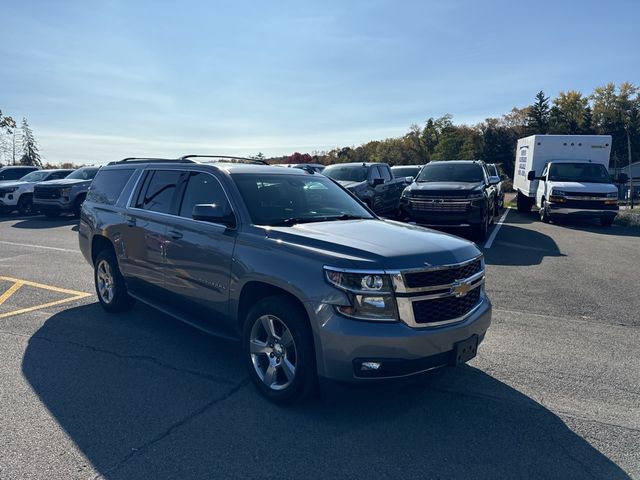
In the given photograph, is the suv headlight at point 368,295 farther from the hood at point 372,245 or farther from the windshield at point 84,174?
the windshield at point 84,174

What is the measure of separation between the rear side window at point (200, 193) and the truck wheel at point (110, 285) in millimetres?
1658

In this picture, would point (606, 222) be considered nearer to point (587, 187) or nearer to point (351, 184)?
point (587, 187)

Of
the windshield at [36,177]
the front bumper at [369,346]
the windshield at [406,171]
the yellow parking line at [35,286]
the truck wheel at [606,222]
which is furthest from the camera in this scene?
the windshield at [406,171]

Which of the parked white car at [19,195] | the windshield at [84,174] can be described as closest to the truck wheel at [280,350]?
the windshield at [84,174]

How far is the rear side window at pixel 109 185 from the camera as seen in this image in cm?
599

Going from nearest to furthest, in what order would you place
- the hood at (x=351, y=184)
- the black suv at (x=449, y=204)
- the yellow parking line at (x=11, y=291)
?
the yellow parking line at (x=11, y=291)
the black suv at (x=449, y=204)
the hood at (x=351, y=184)

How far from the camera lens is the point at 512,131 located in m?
72.2

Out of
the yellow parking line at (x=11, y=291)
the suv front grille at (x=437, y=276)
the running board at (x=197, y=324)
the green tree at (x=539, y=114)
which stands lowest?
the yellow parking line at (x=11, y=291)

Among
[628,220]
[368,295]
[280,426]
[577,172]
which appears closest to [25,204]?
[280,426]

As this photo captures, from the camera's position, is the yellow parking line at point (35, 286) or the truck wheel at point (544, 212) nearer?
the yellow parking line at point (35, 286)

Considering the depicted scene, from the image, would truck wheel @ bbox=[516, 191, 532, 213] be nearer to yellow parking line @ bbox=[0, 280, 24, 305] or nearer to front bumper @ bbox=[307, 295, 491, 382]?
yellow parking line @ bbox=[0, 280, 24, 305]

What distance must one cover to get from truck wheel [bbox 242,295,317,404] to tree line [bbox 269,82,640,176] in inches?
2517

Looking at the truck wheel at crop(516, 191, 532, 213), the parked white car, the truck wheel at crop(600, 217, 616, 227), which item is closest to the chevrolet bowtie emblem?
the truck wheel at crop(600, 217, 616, 227)

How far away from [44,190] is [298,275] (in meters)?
17.1
